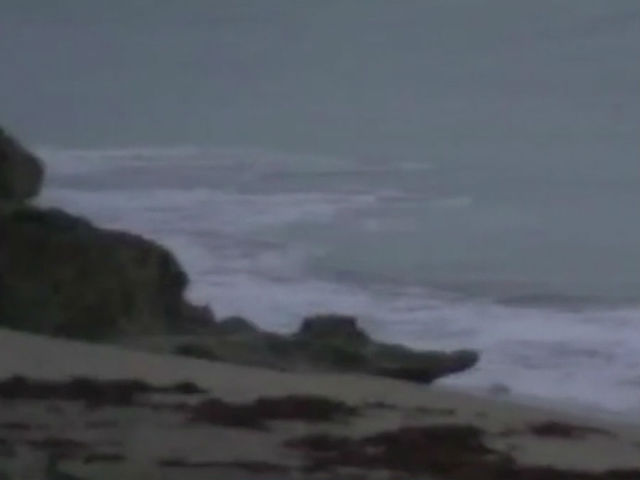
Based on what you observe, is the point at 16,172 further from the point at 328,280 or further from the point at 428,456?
the point at 428,456

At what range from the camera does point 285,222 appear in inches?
511

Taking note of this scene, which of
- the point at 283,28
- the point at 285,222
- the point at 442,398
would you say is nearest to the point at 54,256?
the point at 442,398

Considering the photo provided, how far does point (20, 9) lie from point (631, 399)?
12.6 metres

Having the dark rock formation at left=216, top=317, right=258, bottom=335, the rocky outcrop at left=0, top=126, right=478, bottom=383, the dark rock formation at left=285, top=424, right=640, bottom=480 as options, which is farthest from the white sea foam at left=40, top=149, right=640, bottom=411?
the dark rock formation at left=285, top=424, right=640, bottom=480

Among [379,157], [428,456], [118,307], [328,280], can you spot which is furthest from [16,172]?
[379,157]

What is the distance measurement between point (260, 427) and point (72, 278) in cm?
196

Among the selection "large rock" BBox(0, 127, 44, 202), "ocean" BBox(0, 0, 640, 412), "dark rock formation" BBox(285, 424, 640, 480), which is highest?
"ocean" BBox(0, 0, 640, 412)

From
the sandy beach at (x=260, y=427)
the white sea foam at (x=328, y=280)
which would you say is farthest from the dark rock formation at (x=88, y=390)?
the white sea foam at (x=328, y=280)

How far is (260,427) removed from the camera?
249 inches

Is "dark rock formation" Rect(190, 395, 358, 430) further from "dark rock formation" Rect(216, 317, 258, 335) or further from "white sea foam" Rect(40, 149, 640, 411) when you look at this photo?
"white sea foam" Rect(40, 149, 640, 411)

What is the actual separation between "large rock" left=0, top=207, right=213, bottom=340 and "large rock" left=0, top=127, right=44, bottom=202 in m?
0.56

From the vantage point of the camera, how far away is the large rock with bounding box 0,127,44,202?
8852 mm

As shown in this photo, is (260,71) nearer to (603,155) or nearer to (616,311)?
(603,155)

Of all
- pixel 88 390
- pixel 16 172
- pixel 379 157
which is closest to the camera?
pixel 88 390
